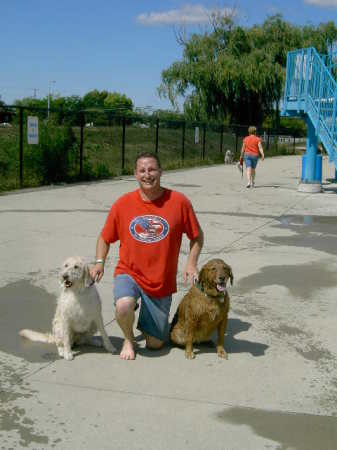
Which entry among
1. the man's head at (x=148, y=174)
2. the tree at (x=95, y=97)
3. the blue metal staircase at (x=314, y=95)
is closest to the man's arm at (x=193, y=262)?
the man's head at (x=148, y=174)

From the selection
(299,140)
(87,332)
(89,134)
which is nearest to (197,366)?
(87,332)

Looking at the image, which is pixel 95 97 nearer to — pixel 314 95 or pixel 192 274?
pixel 314 95

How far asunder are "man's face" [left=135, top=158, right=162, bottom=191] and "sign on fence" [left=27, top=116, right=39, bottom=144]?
1186cm

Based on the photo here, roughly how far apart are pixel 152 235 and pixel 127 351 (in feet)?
2.97

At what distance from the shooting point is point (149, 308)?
16.0 feet

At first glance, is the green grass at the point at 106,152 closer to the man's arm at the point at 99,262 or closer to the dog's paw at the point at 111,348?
the man's arm at the point at 99,262

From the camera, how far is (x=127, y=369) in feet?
15.0

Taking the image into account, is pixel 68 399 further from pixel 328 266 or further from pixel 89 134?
pixel 89 134

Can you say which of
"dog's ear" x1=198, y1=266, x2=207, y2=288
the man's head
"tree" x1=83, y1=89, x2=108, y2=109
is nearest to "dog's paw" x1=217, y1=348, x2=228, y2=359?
"dog's ear" x1=198, y1=266, x2=207, y2=288

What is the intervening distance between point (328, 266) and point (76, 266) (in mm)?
4720

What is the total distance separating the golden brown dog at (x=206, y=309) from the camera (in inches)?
181

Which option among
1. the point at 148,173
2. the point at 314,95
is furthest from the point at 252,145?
the point at 148,173

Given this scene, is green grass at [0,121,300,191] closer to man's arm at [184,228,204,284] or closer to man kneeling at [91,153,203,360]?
man kneeling at [91,153,203,360]

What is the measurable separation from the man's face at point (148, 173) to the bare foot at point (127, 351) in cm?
120
